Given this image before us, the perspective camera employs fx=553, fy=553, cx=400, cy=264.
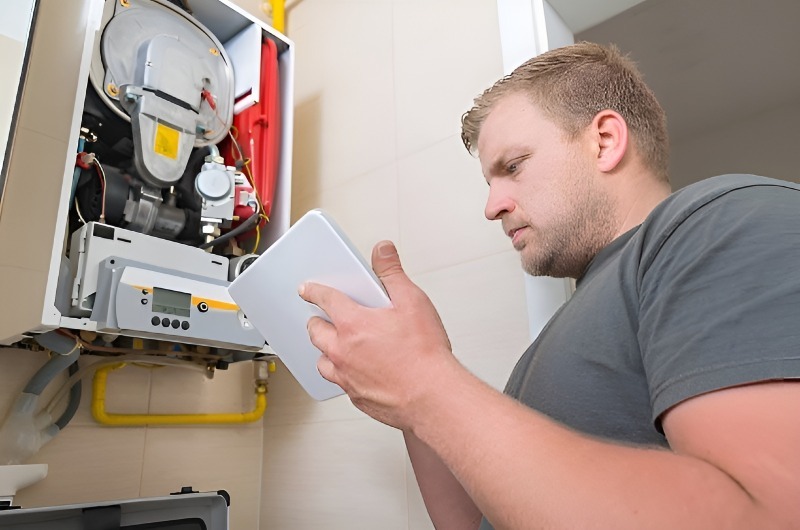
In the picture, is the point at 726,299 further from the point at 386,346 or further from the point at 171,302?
the point at 171,302

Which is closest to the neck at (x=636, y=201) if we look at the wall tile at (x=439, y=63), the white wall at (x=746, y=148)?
the wall tile at (x=439, y=63)

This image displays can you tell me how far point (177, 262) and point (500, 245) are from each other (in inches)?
27.5

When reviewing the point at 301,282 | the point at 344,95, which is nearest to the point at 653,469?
the point at 301,282

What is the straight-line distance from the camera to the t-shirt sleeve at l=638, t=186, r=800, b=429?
38 cm

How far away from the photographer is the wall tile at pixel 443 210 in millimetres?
1265

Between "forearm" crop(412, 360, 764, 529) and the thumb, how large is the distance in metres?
0.15

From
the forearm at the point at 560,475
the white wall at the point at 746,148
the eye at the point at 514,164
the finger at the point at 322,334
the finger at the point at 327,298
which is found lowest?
the forearm at the point at 560,475

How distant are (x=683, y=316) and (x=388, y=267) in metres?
0.30

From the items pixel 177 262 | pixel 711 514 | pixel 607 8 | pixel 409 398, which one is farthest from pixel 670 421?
pixel 607 8

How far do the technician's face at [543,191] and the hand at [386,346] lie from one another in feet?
1.02

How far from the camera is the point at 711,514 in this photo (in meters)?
0.35

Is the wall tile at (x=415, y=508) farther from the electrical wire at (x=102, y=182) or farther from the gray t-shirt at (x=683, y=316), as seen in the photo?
the electrical wire at (x=102, y=182)

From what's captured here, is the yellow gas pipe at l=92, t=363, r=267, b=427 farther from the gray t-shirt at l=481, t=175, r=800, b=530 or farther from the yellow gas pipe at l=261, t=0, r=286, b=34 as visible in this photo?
the yellow gas pipe at l=261, t=0, r=286, b=34

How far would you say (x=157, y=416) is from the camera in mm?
1375
